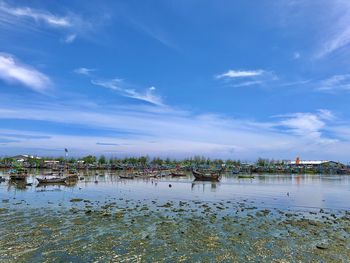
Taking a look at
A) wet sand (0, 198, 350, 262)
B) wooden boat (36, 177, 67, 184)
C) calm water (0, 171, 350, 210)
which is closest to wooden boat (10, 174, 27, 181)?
calm water (0, 171, 350, 210)

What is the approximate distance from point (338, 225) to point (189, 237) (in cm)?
1575

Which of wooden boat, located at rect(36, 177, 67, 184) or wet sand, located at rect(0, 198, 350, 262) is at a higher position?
wooden boat, located at rect(36, 177, 67, 184)

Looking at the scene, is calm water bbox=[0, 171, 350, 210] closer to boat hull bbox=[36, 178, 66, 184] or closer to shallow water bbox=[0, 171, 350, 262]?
boat hull bbox=[36, 178, 66, 184]

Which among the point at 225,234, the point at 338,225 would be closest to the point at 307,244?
the point at 225,234

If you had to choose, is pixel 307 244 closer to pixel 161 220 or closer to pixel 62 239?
pixel 161 220

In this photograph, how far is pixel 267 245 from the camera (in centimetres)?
2138

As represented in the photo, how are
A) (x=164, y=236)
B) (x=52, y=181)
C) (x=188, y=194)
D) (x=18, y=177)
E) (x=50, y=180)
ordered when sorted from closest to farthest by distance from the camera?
(x=164, y=236), (x=188, y=194), (x=50, y=180), (x=52, y=181), (x=18, y=177)

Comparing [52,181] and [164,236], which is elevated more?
[52,181]

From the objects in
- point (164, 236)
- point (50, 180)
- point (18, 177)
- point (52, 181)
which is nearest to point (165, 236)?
point (164, 236)

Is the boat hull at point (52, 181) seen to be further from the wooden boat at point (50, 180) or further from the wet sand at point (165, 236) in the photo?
the wet sand at point (165, 236)

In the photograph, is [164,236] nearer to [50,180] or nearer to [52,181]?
[50,180]

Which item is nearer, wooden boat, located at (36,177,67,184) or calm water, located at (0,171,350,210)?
calm water, located at (0,171,350,210)

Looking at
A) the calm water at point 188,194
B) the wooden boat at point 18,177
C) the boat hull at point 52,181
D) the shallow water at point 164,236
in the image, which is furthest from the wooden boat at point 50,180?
the shallow water at point 164,236

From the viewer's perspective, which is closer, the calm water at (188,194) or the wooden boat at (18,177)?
the calm water at (188,194)
